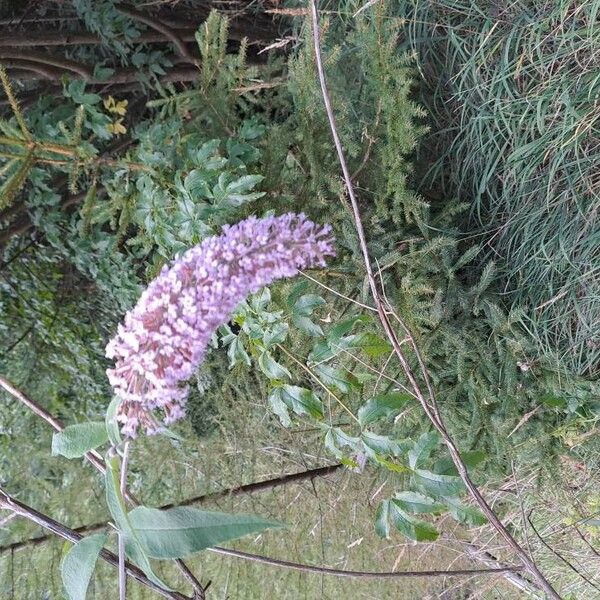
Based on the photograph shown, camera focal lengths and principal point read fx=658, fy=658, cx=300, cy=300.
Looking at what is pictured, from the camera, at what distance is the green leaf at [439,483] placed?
939mm

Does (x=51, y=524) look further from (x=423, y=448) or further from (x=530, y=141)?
(x=530, y=141)

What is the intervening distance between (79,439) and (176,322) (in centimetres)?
17

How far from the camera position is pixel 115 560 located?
33.7 inches

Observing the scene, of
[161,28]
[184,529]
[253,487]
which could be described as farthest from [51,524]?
[161,28]

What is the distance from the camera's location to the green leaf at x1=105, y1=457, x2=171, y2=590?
61 centimetres

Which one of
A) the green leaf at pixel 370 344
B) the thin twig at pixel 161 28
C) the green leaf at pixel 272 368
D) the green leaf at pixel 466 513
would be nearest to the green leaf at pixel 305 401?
the green leaf at pixel 272 368

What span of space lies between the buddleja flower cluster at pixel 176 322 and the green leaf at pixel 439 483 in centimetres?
36

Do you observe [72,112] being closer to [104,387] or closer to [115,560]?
[104,387]

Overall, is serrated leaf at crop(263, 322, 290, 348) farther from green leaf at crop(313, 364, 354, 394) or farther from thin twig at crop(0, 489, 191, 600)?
thin twig at crop(0, 489, 191, 600)

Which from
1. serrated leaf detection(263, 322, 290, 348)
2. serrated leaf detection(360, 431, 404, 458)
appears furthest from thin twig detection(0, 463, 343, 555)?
serrated leaf detection(360, 431, 404, 458)

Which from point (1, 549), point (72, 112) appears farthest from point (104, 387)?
point (72, 112)

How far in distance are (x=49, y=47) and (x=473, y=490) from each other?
1.68 m

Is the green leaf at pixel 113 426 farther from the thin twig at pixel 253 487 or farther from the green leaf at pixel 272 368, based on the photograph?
the thin twig at pixel 253 487

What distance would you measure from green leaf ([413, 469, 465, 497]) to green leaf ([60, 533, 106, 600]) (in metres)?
0.47
